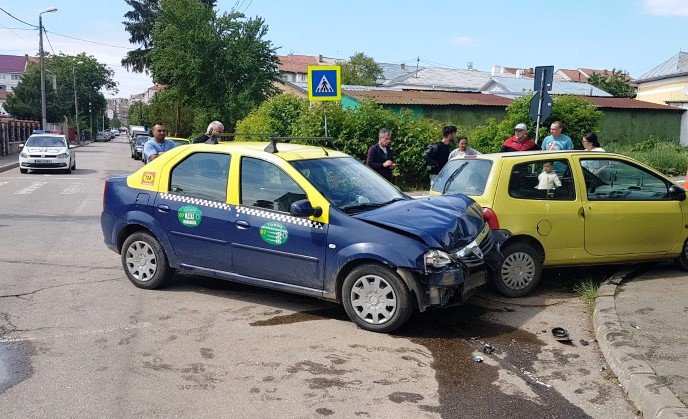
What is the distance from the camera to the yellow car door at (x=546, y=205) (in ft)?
Answer: 22.3

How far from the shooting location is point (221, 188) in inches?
250

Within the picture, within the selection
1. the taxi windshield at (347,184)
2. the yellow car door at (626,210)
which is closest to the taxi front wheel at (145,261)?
the taxi windshield at (347,184)

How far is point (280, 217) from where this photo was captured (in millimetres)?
5941

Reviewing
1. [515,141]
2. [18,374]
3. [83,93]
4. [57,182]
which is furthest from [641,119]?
[83,93]

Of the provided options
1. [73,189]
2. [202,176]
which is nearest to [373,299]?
[202,176]

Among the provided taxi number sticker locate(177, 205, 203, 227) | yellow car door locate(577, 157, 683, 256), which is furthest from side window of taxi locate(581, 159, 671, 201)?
taxi number sticker locate(177, 205, 203, 227)

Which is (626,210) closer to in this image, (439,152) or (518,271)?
(518,271)

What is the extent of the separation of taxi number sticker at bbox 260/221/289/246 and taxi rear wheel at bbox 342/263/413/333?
2.41ft

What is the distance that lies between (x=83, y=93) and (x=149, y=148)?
86.4 m

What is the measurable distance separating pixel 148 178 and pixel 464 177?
3601 millimetres

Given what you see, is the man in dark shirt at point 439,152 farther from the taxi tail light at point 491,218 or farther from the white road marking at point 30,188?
the white road marking at point 30,188

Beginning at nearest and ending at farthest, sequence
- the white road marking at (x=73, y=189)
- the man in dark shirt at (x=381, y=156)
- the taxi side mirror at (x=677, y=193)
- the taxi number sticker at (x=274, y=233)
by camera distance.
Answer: the taxi number sticker at (x=274, y=233), the taxi side mirror at (x=677, y=193), the man in dark shirt at (x=381, y=156), the white road marking at (x=73, y=189)

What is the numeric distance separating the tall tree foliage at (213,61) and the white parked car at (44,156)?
7.67 meters

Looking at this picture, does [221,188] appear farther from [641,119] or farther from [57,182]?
[641,119]
